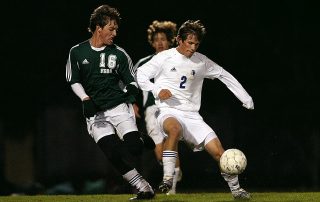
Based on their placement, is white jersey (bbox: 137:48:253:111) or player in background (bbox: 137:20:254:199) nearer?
player in background (bbox: 137:20:254:199)

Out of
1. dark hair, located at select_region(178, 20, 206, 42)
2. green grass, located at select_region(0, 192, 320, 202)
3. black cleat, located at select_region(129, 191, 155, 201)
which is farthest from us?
dark hair, located at select_region(178, 20, 206, 42)

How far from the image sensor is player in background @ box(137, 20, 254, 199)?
10.7 m

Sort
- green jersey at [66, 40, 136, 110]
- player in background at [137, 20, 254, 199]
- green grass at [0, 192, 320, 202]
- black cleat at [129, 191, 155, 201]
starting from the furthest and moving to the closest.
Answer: player in background at [137, 20, 254, 199], green grass at [0, 192, 320, 202], green jersey at [66, 40, 136, 110], black cleat at [129, 191, 155, 201]

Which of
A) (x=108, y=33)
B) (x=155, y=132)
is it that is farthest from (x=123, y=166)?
(x=155, y=132)

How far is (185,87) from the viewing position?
11.0m

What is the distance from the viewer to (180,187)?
1933 centimetres

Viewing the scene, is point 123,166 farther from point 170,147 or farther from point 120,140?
point 170,147

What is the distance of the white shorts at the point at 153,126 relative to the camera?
12945mm

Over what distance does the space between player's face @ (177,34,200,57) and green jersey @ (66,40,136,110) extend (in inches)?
30.2

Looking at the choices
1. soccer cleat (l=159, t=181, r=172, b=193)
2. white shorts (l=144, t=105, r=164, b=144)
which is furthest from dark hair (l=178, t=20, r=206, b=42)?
white shorts (l=144, t=105, r=164, b=144)

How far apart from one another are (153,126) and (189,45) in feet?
7.71

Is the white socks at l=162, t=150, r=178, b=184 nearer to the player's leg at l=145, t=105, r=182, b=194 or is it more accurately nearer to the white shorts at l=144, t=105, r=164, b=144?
the player's leg at l=145, t=105, r=182, b=194

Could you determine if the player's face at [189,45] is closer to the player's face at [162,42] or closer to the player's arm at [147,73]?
the player's arm at [147,73]
